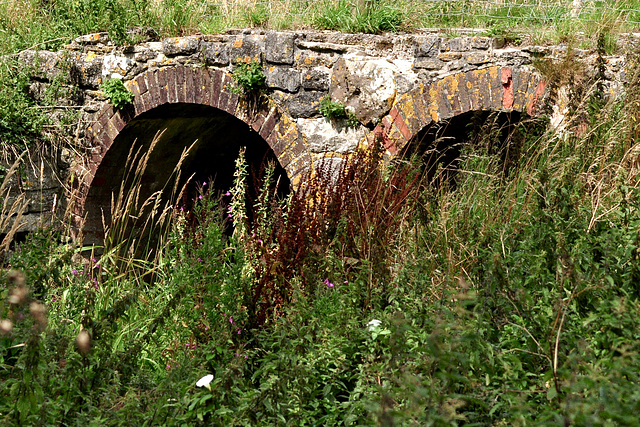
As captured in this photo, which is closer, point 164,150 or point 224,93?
point 224,93

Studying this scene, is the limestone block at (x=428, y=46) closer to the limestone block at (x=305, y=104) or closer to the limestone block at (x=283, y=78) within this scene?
the limestone block at (x=305, y=104)

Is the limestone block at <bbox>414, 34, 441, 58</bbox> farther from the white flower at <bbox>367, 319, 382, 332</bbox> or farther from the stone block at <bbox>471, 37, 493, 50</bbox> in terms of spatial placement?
the white flower at <bbox>367, 319, 382, 332</bbox>

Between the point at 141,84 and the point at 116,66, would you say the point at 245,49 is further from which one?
the point at 116,66

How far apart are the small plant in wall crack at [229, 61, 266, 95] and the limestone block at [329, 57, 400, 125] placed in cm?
65

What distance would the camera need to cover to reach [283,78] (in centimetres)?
524

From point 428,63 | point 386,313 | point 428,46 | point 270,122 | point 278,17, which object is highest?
point 278,17

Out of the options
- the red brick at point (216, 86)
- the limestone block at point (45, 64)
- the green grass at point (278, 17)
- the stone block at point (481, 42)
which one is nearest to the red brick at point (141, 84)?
the green grass at point (278, 17)

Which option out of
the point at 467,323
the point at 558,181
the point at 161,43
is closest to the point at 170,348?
the point at 467,323

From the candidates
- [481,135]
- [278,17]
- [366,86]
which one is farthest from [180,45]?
[481,135]

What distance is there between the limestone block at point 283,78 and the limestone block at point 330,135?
0.28 meters

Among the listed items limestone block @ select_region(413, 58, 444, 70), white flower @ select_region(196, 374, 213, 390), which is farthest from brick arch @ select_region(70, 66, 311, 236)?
white flower @ select_region(196, 374, 213, 390)

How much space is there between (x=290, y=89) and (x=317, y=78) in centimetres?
24

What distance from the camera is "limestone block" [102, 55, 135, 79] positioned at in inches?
236

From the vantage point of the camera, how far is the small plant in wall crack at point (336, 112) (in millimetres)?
5020
